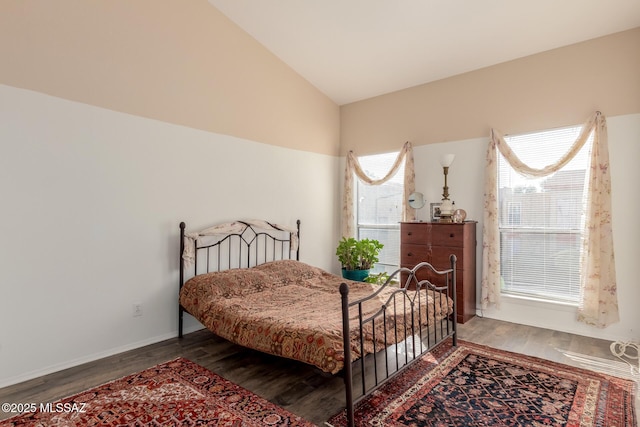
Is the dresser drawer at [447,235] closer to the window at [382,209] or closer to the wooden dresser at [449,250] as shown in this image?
the wooden dresser at [449,250]

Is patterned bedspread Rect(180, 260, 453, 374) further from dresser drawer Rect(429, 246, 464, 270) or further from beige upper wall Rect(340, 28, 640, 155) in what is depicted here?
beige upper wall Rect(340, 28, 640, 155)

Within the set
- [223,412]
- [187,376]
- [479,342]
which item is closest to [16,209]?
[187,376]

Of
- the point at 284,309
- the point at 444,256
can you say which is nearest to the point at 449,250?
the point at 444,256

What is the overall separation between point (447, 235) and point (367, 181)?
5.71 ft

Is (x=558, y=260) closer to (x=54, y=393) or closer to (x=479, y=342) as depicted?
(x=479, y=342)

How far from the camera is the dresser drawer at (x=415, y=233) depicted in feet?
14.8

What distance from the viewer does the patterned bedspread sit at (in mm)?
2365

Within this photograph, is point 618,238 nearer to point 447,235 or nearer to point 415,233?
point 447,235

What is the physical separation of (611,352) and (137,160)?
4902mm

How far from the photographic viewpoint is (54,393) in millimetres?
2605

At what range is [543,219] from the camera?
414 cm

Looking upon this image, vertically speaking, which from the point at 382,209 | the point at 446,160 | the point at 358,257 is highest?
the point at 446,160

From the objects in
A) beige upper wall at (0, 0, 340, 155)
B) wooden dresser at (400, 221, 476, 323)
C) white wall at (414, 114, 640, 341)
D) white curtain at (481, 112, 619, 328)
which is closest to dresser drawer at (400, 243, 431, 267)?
wooden dresser at (400, 221, 476, 323)

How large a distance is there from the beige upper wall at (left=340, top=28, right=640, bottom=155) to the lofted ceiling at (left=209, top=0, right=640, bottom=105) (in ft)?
0.52
